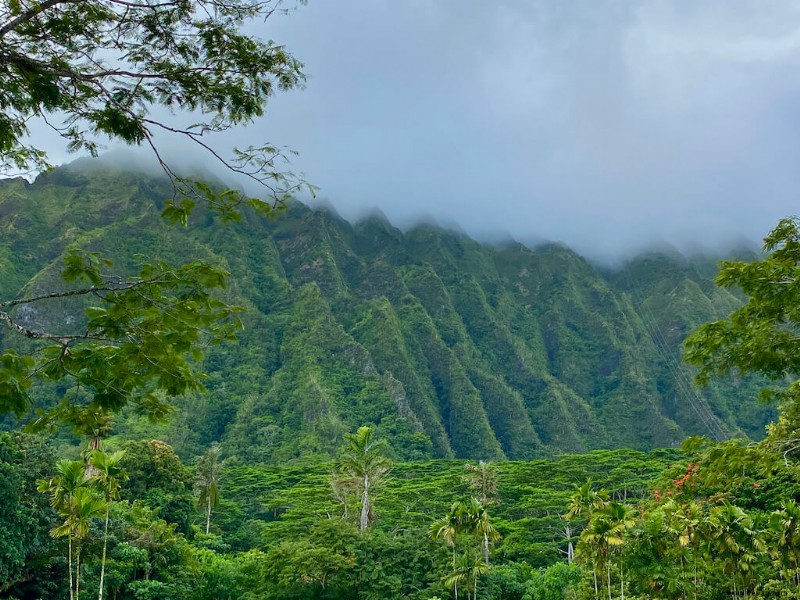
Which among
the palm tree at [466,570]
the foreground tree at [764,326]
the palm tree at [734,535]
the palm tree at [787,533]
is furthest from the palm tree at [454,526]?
the foreground tree at [764,326]

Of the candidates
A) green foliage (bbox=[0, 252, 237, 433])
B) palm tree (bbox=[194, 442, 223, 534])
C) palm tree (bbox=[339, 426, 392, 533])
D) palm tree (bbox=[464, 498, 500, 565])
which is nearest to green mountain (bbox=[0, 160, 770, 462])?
palm tree (bbox=[194, 442, 223, 534])

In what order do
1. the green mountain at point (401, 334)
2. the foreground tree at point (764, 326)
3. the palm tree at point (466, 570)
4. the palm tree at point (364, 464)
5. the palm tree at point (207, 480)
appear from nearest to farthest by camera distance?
the foreground tree at point (764, 326) < the palm tree at point (466, 570) < the palm tree at point (364, 464) < the palm tree at point (207, 480) < the green mountain at point (401, 334)

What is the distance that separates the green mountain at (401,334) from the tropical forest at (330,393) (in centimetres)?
64

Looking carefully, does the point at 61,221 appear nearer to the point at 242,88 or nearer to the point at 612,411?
the point at 612,411

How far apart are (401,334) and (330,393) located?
28633mm

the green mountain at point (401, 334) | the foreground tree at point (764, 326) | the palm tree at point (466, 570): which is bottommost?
the palm tree at point (466, 570)

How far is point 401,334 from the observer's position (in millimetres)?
134750

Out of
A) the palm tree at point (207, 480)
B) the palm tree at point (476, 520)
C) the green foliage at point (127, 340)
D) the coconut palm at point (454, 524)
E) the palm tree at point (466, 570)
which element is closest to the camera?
the green foliage at point (127, 340)

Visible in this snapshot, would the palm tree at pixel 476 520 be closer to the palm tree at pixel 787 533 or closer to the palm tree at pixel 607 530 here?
the palm tree at pixel 607 530

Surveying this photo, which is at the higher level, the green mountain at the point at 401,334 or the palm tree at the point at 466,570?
the green mountain at the point at 401,334

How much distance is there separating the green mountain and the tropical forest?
64 centimetres

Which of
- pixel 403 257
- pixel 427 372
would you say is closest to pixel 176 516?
pixel 427 372

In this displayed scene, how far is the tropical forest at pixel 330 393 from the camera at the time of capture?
16.4 ft

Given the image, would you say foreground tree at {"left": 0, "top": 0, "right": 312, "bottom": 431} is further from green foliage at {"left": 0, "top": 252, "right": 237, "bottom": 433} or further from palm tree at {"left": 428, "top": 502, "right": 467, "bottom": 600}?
palm tree at {"left": 428, "top": 502, "right": 467, "bottom": 600}
